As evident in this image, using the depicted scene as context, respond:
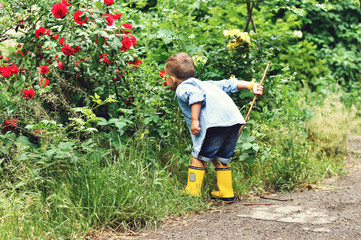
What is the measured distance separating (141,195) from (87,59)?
131 cm

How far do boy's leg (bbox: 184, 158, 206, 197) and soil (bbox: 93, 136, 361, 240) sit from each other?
20cm

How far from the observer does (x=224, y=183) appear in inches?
133

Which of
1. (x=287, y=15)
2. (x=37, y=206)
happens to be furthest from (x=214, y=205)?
(x=287, y=15)

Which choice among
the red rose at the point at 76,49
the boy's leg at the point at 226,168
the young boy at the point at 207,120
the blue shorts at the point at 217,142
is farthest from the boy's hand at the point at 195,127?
the red rose at the point at 76,49

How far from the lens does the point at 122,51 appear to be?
352 centimetres

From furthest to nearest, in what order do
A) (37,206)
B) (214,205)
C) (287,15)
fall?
(287,15), (214,205), (37,206)

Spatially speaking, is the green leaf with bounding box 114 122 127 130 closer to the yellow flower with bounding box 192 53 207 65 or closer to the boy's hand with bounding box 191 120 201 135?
the boy's hand with bounding box 191 120 201 135

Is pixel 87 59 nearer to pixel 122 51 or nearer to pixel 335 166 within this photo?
pixel 122 51

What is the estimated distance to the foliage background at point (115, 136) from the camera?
9.19ft

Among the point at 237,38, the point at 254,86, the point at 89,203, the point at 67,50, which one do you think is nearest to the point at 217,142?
the point at 254,86

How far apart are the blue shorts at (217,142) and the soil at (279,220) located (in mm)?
397

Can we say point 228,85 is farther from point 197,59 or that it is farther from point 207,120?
point 197,59

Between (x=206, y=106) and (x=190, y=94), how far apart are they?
0.17 meters

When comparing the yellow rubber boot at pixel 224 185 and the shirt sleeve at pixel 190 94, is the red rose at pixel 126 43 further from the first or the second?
the yellow rubber boot at pixel 224 185
